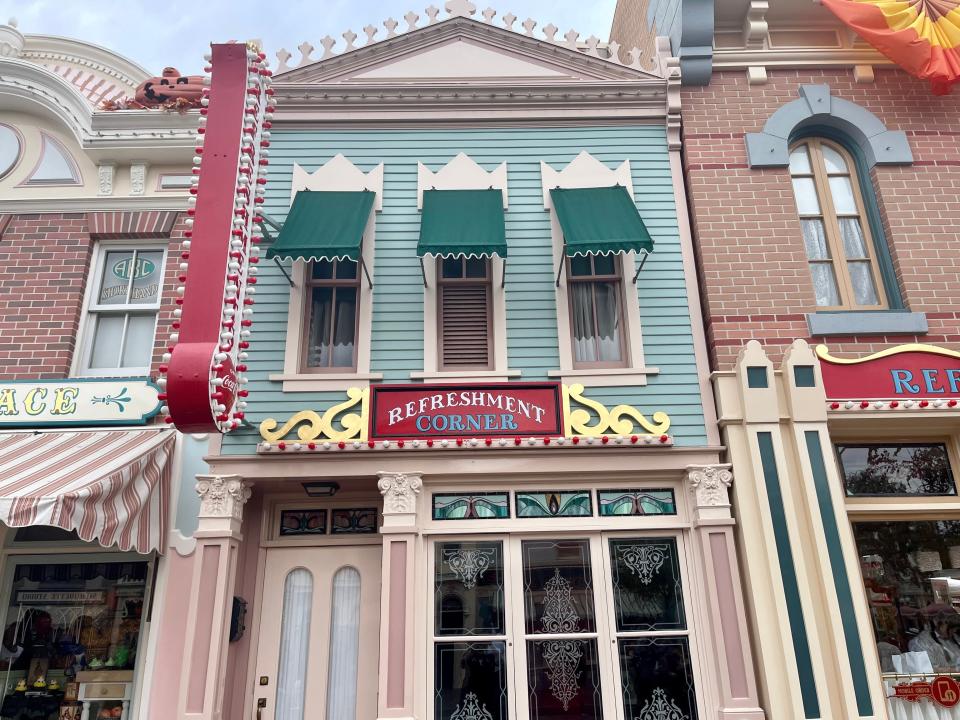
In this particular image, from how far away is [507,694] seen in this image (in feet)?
22.1

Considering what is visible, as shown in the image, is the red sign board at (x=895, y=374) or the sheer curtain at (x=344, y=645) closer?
the sheer curtain at (x=344, y=645)

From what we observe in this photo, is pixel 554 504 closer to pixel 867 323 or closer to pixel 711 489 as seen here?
pixel 711 489

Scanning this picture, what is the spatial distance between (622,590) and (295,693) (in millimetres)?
3373

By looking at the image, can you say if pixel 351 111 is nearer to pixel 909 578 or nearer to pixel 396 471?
pixel 396 471

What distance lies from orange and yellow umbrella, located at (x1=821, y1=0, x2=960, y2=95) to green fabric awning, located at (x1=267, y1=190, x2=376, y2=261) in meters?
6.06

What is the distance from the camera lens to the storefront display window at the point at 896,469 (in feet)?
24.4

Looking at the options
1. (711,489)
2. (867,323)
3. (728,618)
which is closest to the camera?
(728,618)

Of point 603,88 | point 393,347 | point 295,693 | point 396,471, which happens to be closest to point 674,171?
point 603,88

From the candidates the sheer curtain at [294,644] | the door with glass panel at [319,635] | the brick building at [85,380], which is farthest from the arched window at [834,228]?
the brick building at [85,380]

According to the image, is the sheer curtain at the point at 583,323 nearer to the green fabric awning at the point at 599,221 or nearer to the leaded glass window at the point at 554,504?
the green fabric awning at the point at 599,221

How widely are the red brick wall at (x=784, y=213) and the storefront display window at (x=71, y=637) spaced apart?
6.67 meters

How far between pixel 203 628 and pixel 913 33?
9.97 m

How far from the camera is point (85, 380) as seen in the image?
7.59 metres

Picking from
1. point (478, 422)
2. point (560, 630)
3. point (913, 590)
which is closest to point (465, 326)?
point (478, 422)
